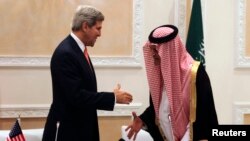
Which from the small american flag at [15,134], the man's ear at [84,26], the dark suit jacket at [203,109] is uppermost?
the man's ear at [84,26]

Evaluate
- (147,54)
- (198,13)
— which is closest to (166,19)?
(198,13)

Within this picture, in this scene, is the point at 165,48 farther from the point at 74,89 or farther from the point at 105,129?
the point at 105,129

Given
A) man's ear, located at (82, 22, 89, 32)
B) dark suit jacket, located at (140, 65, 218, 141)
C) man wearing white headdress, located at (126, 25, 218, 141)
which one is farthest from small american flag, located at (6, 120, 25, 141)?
dark suit jacket, located at (140, 65, 218, 141)

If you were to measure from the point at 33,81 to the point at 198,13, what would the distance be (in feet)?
5.72

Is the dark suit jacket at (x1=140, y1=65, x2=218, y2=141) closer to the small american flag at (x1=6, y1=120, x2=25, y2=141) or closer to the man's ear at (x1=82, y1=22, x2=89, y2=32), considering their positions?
the man's ear at (x1=82, y1=22, x2=89, y2=32)

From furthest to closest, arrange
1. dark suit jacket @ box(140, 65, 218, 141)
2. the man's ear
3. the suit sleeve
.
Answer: the man's ear → the suit sleeve → dark suit jacket @ box(140, 65, 218, 141)

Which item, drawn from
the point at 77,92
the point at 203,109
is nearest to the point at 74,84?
the point at 77,92

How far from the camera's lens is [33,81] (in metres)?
3.84

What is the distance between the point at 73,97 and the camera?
97.9 inches

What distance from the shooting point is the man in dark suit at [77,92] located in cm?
251

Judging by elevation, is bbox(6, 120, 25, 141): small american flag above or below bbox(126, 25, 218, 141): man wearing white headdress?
below

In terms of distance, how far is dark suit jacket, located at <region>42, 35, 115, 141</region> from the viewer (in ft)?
8.20

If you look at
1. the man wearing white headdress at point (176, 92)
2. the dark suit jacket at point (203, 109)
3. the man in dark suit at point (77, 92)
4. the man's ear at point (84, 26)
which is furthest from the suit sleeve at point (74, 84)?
the dark suit jacket at point (203, 109)

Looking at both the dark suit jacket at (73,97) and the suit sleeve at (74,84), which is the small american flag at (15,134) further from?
the suit sleeve at (74,84)
